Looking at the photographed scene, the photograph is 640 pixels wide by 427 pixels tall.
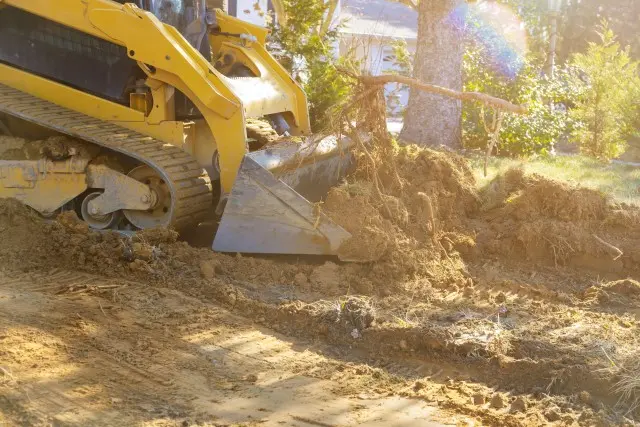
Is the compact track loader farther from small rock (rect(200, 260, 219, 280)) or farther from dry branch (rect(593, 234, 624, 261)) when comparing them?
dry branch (rect(593, 234, 624, 261))

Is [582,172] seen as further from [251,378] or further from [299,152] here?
[251,378]

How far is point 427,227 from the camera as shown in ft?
23.0

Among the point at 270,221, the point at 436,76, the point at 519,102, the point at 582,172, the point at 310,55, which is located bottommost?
the point at 270,221

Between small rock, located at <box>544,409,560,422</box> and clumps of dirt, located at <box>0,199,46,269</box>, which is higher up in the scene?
clumps of dirt, located at <box>0,199,46,269</box>

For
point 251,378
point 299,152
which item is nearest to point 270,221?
point 299,152

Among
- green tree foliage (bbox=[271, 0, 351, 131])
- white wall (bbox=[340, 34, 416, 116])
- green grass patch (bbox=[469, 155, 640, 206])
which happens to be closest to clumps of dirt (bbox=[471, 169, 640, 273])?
green grass patch (bbox=[469, 155, 640, 206])

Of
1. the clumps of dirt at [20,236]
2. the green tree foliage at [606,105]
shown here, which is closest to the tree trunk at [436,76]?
the green tree foliage at [606,105]

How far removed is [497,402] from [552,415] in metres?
0.27

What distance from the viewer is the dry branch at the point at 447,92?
22.2ft

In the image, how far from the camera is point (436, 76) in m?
12.3

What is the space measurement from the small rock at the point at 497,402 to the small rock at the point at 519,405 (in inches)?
1.9

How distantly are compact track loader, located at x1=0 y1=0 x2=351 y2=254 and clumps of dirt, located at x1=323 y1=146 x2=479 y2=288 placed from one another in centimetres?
27

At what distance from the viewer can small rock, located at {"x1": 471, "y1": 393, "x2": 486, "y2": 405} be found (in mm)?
4246

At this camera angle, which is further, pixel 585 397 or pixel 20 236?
pixel 20 236
